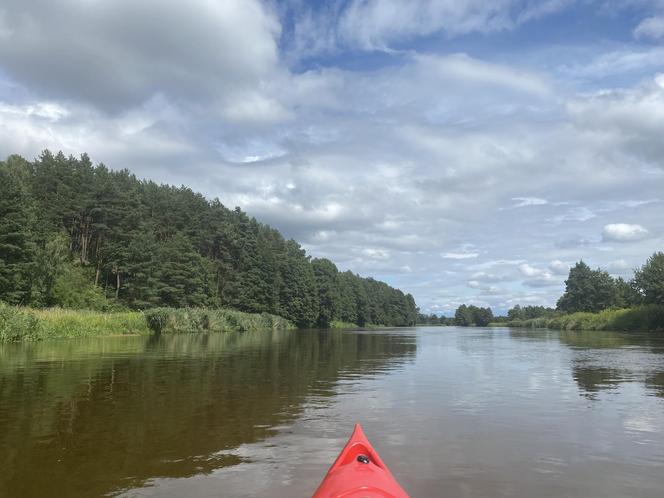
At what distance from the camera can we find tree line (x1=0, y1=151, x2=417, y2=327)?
51.7m

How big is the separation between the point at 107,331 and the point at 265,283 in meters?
52.8

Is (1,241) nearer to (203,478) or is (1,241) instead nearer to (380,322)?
(203,478)

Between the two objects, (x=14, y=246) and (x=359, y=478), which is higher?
(x=14, y=246)

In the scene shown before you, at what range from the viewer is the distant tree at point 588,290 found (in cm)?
11669

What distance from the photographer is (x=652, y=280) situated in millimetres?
79938

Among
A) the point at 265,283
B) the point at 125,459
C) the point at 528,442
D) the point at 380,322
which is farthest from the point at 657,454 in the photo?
the point at 380,322

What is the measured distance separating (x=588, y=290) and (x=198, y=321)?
3852 inches

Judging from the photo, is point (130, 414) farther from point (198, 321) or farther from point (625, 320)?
point (625, 320)

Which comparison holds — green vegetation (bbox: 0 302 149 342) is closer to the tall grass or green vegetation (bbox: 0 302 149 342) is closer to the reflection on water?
the tall grass

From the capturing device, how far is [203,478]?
7.54 m

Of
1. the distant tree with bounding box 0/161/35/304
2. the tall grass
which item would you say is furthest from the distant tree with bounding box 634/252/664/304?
the distant tree with bounding box 0/161/35/304

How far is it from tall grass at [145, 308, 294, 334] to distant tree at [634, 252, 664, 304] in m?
61.2

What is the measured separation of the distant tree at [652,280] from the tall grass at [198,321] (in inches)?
2409

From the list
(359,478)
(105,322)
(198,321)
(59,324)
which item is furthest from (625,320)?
(359,478)
